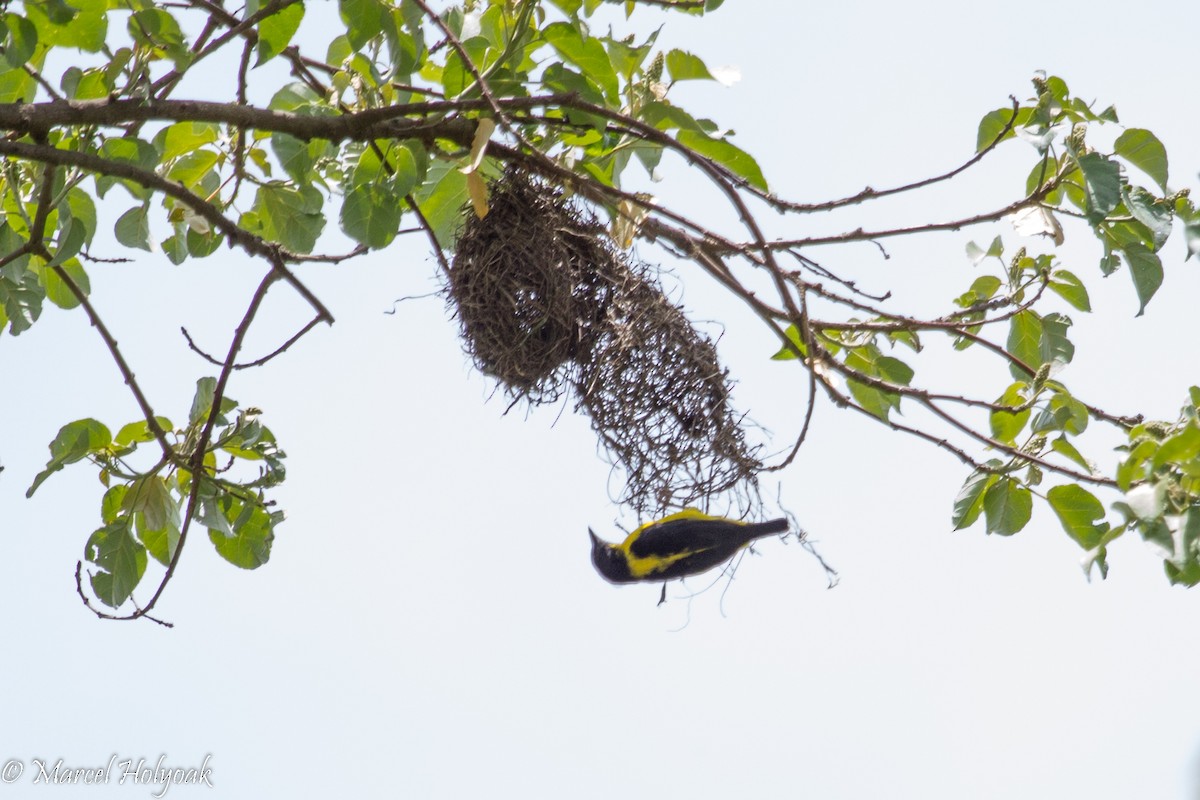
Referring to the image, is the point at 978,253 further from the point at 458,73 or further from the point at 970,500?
the point at 458,73

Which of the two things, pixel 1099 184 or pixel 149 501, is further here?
pixel 149 501

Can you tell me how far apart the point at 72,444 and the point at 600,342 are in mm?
1301

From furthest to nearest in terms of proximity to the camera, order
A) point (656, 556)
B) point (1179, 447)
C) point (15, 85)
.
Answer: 1. point (656, 556)
2. point (15, 85)
3. point (1179, 447)

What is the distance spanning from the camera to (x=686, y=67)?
8.23ft

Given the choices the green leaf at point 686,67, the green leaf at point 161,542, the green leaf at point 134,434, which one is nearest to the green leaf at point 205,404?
the green leaf at point 134,434

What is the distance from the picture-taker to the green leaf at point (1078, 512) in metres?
2.58

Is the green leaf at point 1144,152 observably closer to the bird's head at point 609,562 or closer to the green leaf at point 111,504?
the bird's head at point 609,562

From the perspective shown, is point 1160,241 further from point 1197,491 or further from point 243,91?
point 243,91

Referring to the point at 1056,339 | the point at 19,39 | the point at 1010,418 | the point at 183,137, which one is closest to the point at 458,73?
the point at 183,137

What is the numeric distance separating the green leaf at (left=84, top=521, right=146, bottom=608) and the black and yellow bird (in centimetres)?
128

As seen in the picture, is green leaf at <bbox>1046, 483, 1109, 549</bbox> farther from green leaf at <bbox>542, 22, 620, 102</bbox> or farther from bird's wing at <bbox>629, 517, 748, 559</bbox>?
green leaf at <bbox>542, 22, 620, 102</bbox>

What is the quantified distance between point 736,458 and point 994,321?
0.69m

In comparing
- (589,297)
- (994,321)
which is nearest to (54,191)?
(589,297)

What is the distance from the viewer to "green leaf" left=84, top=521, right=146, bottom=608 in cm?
287
